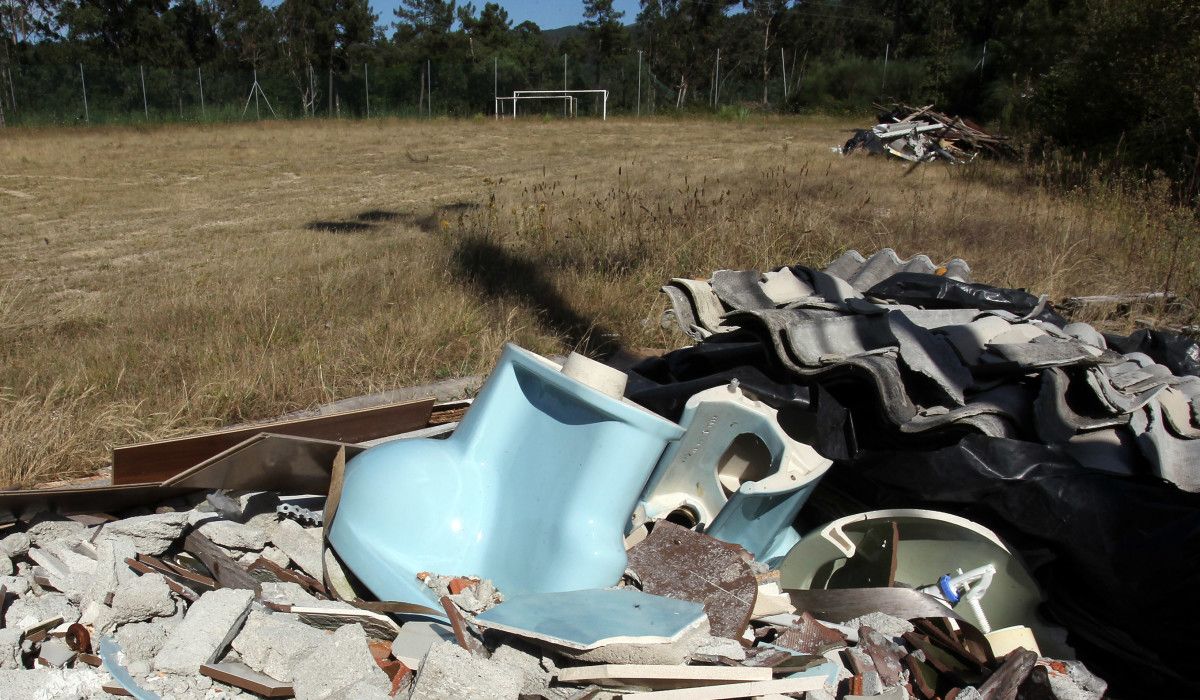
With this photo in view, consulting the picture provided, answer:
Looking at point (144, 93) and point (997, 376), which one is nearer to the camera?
point (997, 376)

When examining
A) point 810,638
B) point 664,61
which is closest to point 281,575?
point 810,638

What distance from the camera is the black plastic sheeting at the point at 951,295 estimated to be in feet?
13.5

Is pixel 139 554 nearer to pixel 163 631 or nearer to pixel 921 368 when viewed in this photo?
pixel 163 631

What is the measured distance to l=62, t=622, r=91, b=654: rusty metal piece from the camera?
2.15 meters

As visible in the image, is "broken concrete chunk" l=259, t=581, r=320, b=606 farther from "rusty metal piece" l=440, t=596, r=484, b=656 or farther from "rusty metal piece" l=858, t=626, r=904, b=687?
"rusty metal piece" l=858, t=626, r=904, b=687

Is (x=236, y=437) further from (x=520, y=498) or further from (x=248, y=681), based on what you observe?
(x=248, y=681)

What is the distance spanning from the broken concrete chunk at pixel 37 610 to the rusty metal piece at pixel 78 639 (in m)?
0.10

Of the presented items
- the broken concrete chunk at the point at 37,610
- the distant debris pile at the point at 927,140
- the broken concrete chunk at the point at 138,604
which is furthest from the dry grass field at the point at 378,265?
the distant debris pile at the point at 927,140

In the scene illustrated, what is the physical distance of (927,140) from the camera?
18609 millimetres

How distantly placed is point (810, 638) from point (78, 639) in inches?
72.3

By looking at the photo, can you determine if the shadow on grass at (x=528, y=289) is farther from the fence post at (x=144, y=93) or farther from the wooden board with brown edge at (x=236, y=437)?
the fence post at (x=144, y=93)

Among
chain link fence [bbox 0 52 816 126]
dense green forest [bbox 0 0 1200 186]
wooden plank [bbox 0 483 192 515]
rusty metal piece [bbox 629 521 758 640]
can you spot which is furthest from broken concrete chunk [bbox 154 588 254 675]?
chain link fence [bbox 0 52 816 126]

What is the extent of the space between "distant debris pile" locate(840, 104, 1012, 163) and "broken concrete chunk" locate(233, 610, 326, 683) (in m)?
17.2

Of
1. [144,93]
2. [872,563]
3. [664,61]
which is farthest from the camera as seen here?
[664,61]
